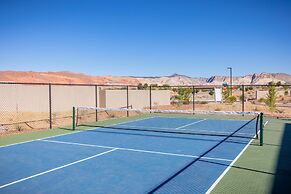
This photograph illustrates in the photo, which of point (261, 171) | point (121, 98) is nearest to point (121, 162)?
point (261, 171)

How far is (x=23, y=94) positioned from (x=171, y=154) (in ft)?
66.8

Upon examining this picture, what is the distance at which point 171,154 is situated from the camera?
9.52 m

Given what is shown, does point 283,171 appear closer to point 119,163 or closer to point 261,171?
point 261,171

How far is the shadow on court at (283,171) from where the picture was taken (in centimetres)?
627

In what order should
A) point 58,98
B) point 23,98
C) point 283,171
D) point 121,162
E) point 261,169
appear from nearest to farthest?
point 283,171 < point 261,169 < point 121,162 < point 23,98 < point 58,98

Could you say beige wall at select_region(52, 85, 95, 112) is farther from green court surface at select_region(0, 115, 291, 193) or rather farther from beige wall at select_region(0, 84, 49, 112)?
green court surface at select_region(0, 115, 291, 193)

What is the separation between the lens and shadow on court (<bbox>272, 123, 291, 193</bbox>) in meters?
6.27

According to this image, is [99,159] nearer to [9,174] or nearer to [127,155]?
[127,155]

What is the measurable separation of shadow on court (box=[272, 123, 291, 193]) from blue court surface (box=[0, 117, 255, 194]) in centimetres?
124

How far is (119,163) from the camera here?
333 inches

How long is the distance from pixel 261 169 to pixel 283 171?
0.51 metres

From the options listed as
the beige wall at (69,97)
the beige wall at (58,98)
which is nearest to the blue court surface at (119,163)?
the beige wall at (58,98)

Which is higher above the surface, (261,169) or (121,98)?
(121,98)

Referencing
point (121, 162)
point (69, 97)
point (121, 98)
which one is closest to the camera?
point (121, 162)
